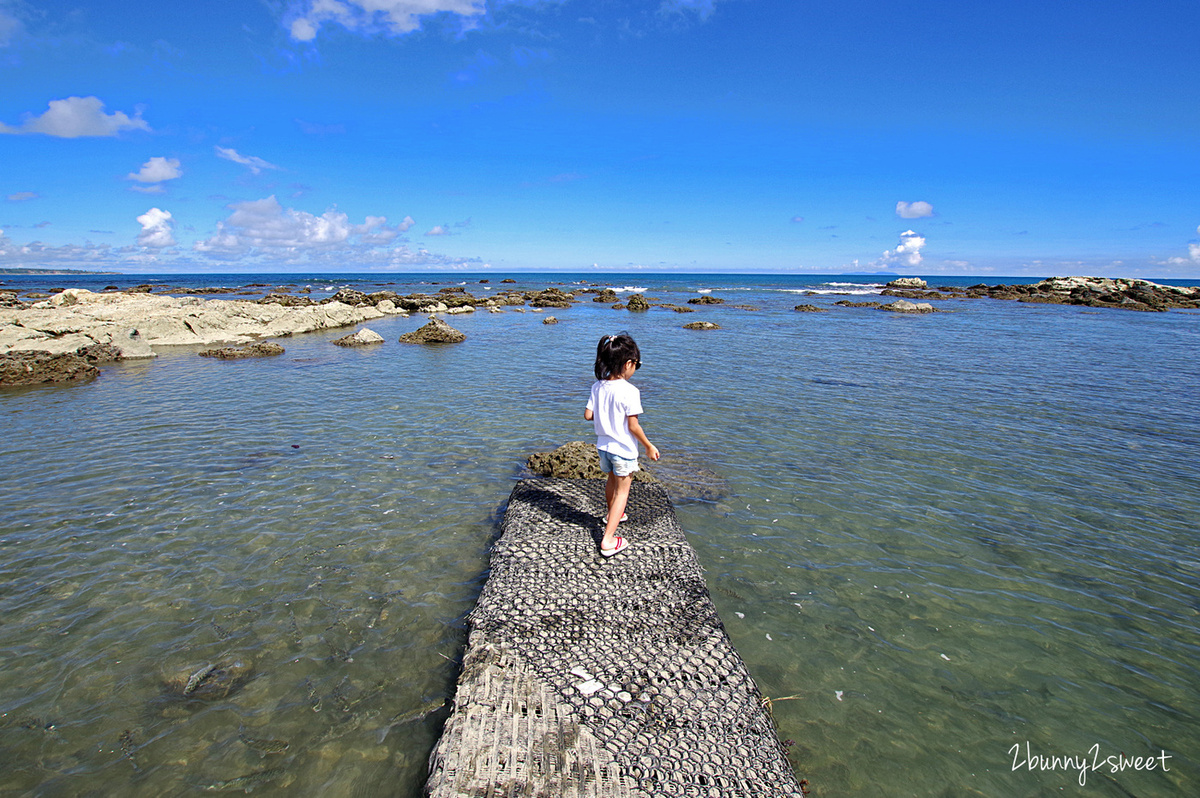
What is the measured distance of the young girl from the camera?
543 centimetres

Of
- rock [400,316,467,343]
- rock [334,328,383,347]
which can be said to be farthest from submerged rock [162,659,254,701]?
rock [400,316,467,343]

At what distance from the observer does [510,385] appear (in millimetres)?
15086

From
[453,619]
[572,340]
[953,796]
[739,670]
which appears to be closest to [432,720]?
[453,619]

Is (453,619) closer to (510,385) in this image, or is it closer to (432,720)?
(432,720)

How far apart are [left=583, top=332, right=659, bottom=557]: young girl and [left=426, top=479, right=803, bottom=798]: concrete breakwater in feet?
1.51

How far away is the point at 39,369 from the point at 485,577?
16552mm

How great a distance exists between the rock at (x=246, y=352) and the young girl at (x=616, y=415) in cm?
1848

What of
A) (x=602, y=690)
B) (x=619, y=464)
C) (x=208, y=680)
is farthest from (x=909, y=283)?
(x=208, y=680)

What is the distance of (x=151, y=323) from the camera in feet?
71.1

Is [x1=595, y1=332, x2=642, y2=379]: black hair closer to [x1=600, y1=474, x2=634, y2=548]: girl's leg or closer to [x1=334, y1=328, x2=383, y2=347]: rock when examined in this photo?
[x1=600, y1=474, x2=634, y2=548]: girl's leg

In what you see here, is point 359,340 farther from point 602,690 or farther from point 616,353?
point 602,690

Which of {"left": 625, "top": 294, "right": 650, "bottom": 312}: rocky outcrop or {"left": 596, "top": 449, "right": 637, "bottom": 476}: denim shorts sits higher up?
{"left": 625, "top": 294, "right": 650, "bottom": 312}: rocky outcrop

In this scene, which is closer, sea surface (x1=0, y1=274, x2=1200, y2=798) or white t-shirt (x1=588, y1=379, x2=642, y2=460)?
sea surface (x1=0, y1=274, x2=1200, y2=798)

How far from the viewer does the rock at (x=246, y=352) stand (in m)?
18.8
